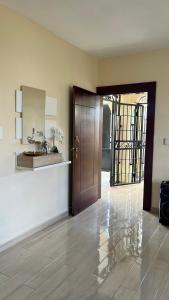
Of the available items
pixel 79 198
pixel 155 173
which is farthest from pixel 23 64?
pixel 155 173

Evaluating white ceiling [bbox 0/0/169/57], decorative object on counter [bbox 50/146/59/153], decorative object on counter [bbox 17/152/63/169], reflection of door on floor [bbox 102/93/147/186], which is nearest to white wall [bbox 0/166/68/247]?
decorative object on counter [bbox 17/152/63/169]

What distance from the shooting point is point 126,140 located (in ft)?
18.2

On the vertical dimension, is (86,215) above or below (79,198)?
below

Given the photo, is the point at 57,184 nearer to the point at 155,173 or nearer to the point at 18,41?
the point at 155,173

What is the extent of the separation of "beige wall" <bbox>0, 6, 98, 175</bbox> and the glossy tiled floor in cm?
94

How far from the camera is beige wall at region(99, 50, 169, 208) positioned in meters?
3.57

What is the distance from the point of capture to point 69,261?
2340mm

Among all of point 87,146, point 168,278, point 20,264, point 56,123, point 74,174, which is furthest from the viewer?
point 87,146

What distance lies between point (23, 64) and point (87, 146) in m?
1.64

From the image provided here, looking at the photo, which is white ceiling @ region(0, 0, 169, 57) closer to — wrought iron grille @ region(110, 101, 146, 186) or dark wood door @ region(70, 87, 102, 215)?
dark wood door @ region(70, 87, 102, 215)

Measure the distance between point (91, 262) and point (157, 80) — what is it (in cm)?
273

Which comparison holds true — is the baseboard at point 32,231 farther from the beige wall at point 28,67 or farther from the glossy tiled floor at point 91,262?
the beige wall at point 28,67

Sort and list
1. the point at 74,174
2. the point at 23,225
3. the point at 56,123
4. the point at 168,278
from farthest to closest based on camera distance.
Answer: the point at 74,174 → the point at 56,123 → the point at 23,225 → the point at 168,278

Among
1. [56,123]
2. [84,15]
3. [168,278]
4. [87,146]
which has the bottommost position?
[168,278]
